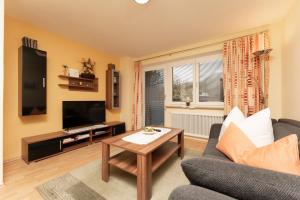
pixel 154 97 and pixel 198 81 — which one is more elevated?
pixel 198 81

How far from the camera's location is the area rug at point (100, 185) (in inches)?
58.4

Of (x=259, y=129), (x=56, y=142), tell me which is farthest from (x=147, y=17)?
(x=56, y=142)

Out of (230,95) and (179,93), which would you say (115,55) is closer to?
(179,93)

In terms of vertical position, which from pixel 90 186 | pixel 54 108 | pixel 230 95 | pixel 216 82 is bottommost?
pixel 90 186

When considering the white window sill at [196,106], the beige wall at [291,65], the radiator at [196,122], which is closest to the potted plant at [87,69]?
the white window sill at [196,106]

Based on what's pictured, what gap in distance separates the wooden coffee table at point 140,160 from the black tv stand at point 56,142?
1269 millimetres

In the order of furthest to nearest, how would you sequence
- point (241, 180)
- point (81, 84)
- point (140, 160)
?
1. point (81, 84)
2. point (140, 160)
3. point (241, 180)

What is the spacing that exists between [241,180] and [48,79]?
316 centimetres

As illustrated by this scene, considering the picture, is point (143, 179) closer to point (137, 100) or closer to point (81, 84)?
point (81, 84)

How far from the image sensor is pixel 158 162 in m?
1.74

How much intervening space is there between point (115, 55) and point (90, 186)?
3365 millimetres

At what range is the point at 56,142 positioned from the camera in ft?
8.14

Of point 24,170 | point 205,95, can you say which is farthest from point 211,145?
point 24,170

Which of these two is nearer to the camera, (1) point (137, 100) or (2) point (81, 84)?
(2) point (81, 84)
